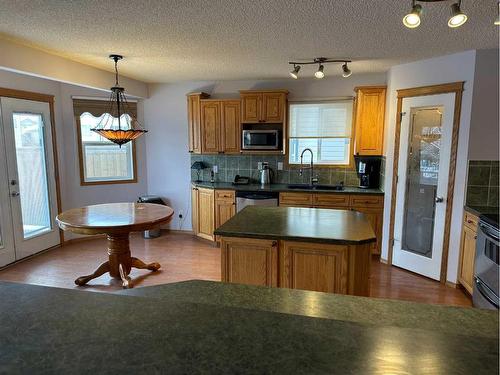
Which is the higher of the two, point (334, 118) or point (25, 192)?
point (334, 118)

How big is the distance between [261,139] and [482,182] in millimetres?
2778

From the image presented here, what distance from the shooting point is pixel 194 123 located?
201 inches

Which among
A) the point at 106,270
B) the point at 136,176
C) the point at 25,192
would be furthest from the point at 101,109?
the point at 106,270

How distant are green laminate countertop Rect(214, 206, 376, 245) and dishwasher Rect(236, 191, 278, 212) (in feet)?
5.14

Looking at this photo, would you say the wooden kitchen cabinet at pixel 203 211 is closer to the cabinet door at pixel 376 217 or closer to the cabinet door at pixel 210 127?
the cabinet door at pixel 210 127

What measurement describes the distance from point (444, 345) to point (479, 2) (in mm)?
2407

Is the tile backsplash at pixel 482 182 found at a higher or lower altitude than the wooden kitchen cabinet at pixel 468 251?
higher

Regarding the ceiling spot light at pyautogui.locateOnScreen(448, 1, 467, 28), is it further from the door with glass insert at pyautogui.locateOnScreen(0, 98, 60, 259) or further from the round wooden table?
the door with glass insert at pyautogui.locateOnScreen(0, 98, 60, 259)

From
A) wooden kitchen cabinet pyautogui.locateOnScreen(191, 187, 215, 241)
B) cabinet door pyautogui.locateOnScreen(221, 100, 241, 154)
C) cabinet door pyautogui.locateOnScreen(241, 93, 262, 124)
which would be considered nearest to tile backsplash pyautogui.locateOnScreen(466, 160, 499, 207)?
cabinet door pyautogui.locateOnScreen(241, 93, 262, 124)

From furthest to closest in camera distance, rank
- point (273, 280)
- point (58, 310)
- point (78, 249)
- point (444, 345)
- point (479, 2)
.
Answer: point (78, 249) < point (273, 280) < point (479, 2) < point (58, 310) < point (444, 345)

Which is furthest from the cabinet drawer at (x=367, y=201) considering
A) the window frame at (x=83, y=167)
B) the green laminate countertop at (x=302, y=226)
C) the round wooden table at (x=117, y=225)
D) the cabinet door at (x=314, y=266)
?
the window frame at (x=83, y=167)

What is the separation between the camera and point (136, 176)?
557 cm

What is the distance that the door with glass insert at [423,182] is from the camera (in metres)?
3.56

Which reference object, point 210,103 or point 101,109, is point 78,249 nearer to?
point 101,109
